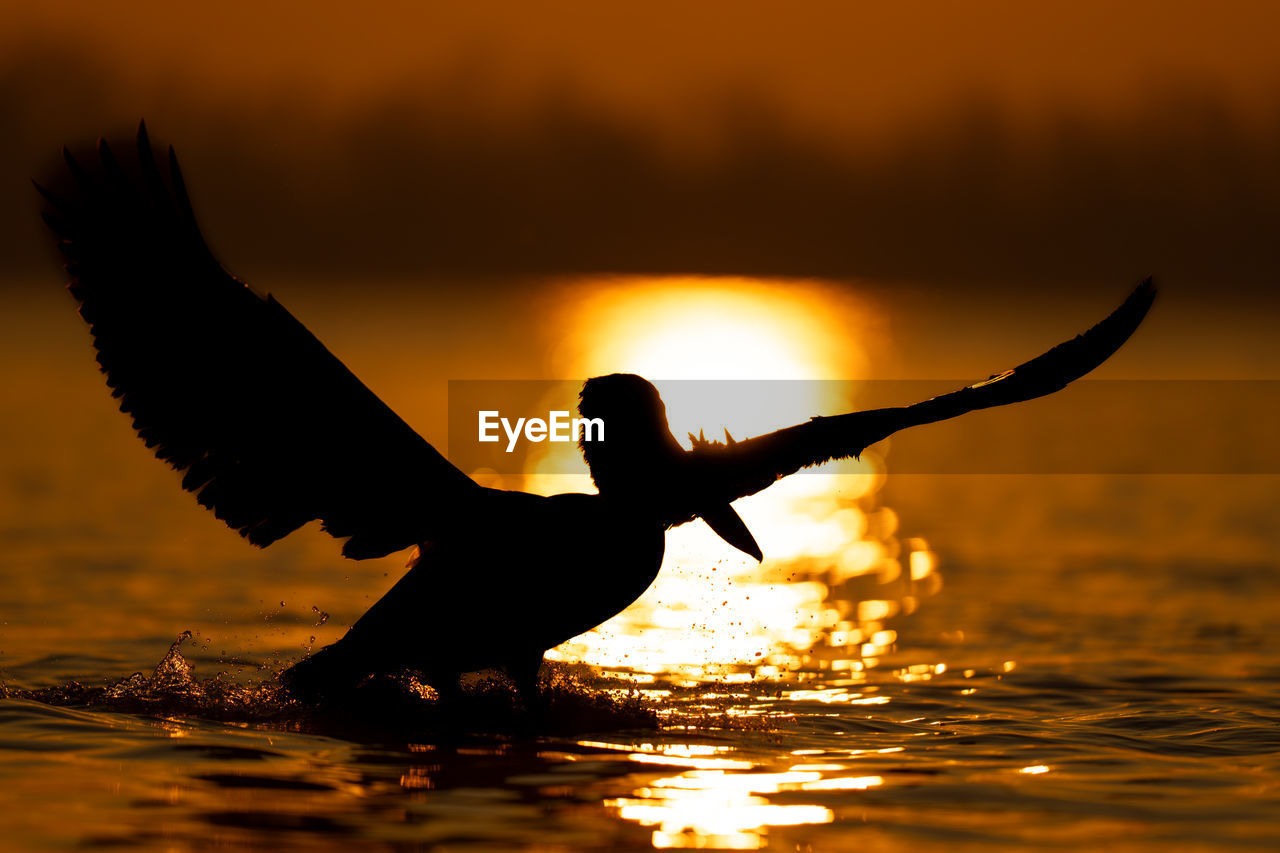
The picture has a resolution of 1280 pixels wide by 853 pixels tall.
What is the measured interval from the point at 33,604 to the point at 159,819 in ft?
14.1

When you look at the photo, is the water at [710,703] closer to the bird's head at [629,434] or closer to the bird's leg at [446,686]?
the bird's leg at [446,686]

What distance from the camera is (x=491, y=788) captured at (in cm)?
588

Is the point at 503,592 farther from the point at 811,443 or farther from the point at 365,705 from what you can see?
the point at 811,443

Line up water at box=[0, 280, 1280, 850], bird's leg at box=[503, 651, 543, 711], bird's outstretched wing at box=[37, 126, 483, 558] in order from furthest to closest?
1. bird's leg at box=[503, 651, 543, 711]
2. bird's outstretched wing at box=[37, 126, 483, 558]
3. water at box=[0, 280, 1280, 850]

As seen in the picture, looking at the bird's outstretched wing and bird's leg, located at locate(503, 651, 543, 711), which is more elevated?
the bird's outstretched wing

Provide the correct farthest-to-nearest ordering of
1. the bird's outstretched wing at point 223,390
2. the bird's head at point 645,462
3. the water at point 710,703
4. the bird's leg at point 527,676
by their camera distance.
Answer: the bird's leg at point 527,676 → the bird's head at point 645,462 → the bird's outstretched wing at point 223,390 → the water at point 710,703

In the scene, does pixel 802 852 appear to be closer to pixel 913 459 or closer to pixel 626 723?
pixel 626 723

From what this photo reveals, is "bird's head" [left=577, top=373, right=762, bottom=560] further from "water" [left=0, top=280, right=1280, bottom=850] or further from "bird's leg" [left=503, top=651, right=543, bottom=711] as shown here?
"water" [left=0, top=280, right=1280, bottom=850]

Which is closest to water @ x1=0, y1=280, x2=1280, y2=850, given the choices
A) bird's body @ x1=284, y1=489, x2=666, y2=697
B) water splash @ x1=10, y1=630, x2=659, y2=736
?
water splash @ x1=10, y1=630, x2=659, y2=736

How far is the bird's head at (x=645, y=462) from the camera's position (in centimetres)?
656

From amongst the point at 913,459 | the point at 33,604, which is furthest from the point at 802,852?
the point at 913,459

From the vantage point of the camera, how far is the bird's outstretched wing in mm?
6422

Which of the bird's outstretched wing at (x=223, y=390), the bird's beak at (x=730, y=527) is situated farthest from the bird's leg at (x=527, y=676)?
the bird's beak at (x=730, y=527)

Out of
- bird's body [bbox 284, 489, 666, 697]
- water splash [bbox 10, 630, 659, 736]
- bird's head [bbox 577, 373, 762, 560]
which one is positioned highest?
bird's head [bbox 577, 373, 762, 560]
